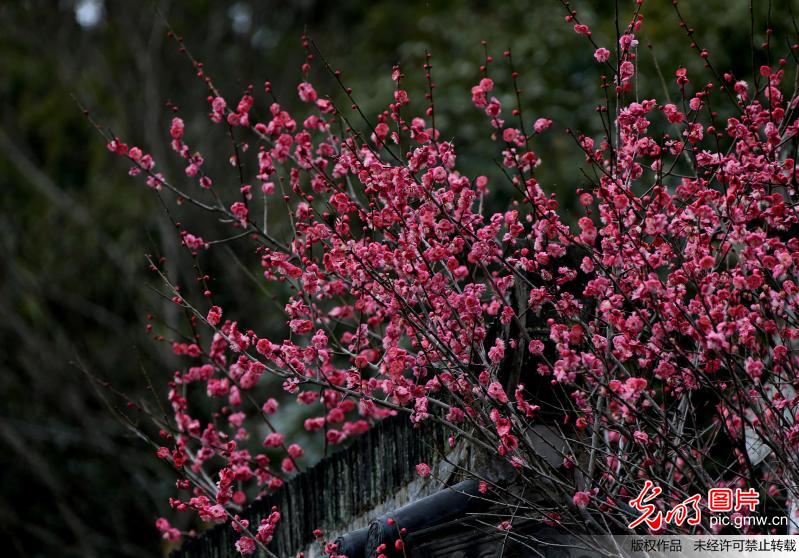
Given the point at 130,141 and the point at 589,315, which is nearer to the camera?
the point at 589,315

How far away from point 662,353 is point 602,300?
0.41m

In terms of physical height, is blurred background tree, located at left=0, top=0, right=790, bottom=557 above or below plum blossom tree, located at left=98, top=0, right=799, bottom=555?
above

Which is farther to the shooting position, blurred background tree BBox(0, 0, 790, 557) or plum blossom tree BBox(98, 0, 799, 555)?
blurred background tree BBox(0, 0, 790, 557)

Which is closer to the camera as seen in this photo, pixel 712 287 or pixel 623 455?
pixel 712 287

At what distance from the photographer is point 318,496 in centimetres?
560

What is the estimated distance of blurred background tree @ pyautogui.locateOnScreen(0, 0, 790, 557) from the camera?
41.4 ft

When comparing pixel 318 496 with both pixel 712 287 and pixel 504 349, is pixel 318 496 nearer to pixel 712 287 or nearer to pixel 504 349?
pixel 504 349

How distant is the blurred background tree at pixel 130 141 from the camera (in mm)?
12633

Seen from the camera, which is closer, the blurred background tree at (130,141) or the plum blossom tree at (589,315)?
the plum blossom tree at (589,315)

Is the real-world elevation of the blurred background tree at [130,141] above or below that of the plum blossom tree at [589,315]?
above

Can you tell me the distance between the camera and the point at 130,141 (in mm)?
17453

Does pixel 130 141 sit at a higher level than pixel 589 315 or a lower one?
higher

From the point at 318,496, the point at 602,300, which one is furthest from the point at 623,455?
the point at 318,496

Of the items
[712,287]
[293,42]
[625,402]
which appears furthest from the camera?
[293,42]
